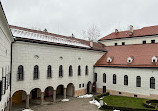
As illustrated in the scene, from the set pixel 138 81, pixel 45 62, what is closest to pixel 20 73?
pixel 45 62

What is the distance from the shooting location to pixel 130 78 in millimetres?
26797

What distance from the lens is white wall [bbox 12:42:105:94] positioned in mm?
19359

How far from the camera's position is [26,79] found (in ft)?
65.7

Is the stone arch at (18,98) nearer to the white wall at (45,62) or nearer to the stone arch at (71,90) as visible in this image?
the white wall at (45,62)

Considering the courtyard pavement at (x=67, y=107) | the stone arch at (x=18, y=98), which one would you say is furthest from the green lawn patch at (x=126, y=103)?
the stone arch at (x=18, y=98)

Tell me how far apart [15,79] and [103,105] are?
12.6 meters

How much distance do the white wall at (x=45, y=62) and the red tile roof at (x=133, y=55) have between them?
5.35 meters

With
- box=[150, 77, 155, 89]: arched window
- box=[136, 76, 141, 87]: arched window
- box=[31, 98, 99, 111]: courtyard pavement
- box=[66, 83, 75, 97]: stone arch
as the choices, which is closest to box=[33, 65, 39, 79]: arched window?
box=[31, 98, 99, 111]: courtyard pavement

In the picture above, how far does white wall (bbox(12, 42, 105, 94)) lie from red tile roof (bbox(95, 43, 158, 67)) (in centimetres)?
535

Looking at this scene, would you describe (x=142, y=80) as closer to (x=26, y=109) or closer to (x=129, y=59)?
(x=129, y=59)

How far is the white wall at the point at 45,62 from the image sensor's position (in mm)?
19359

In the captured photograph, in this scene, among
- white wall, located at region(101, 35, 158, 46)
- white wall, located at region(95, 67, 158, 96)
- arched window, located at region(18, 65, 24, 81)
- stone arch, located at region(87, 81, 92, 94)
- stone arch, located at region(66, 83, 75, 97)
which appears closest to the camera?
arched window, located at region(18, 65, 24, 81)

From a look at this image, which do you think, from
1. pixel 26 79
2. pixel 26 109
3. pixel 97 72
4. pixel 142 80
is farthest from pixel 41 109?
pixel 142 80

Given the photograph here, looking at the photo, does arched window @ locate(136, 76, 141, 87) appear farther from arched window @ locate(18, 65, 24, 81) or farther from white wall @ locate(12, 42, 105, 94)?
arched window @ locate(18, 65, 24, 81)
